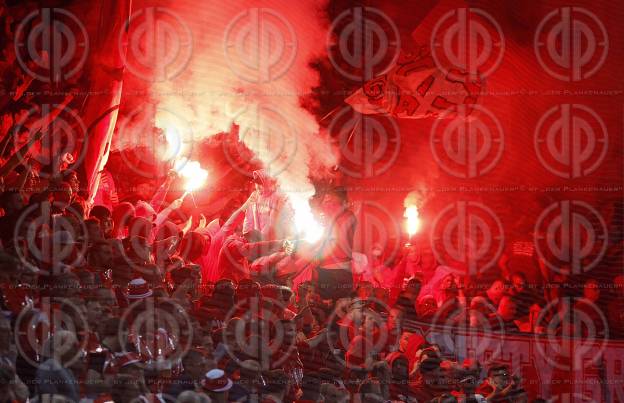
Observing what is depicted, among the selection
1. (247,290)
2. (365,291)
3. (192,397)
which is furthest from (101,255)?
(365,291)

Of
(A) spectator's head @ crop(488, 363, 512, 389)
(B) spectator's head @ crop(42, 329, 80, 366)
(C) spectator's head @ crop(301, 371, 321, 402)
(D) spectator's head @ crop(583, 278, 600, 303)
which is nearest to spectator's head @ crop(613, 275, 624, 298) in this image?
(D) spectator's head @ crop(583, 278, 600, 303)

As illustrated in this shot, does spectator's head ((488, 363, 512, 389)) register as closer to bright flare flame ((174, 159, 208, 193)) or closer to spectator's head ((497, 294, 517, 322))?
spectator's head ((497, 294, 517, 322))

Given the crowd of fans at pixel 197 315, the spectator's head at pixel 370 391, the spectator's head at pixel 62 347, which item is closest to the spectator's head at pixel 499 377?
the crowd of fans at pixel 197 315

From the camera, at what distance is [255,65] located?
29.6 ft

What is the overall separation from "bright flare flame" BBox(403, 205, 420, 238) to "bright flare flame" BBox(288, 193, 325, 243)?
5.58 ft

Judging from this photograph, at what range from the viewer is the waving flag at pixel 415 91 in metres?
9.98

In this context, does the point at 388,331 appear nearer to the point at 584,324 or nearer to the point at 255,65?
the point at 584,324

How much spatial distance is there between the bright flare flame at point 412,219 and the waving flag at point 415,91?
3.77 feet

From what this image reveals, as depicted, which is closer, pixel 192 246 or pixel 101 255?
pixel 101 255

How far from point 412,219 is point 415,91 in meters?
1.54

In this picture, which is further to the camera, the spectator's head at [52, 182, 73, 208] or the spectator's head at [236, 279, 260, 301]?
the spectator's head at [52, 182, 73, 208]

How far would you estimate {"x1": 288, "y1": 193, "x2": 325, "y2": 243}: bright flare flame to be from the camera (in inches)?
308

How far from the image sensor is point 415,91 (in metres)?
10.1

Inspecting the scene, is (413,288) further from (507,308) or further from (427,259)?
A: (427,259)
